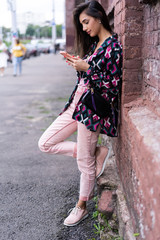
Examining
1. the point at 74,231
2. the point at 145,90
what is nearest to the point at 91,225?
the point at 74,231

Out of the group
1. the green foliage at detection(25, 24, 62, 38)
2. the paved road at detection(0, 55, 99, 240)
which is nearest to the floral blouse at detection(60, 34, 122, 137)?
the paved road at detection(0, 55, 99, 240)

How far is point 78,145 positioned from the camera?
288 cm

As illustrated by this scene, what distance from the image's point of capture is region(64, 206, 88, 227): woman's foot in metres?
3.02

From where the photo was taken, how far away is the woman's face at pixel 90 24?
2844 millimetres

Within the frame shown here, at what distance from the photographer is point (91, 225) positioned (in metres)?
3.03

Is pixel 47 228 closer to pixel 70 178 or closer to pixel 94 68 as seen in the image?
pixel 70 178

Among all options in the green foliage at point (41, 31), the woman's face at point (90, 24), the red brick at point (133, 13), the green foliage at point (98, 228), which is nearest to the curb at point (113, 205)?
the green foliage at point (98, 228)

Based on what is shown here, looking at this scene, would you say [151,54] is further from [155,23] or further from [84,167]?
[84,167]

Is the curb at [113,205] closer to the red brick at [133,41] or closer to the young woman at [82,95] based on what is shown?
the young woman at [82,95]

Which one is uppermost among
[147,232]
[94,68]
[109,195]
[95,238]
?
[94,68]

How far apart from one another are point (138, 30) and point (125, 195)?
4.72 ft

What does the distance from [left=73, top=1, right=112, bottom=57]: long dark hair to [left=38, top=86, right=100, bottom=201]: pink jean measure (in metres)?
0.46

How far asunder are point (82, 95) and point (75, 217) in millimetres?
1143

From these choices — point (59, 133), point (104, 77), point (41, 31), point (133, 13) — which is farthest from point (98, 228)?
point (41, 31)
